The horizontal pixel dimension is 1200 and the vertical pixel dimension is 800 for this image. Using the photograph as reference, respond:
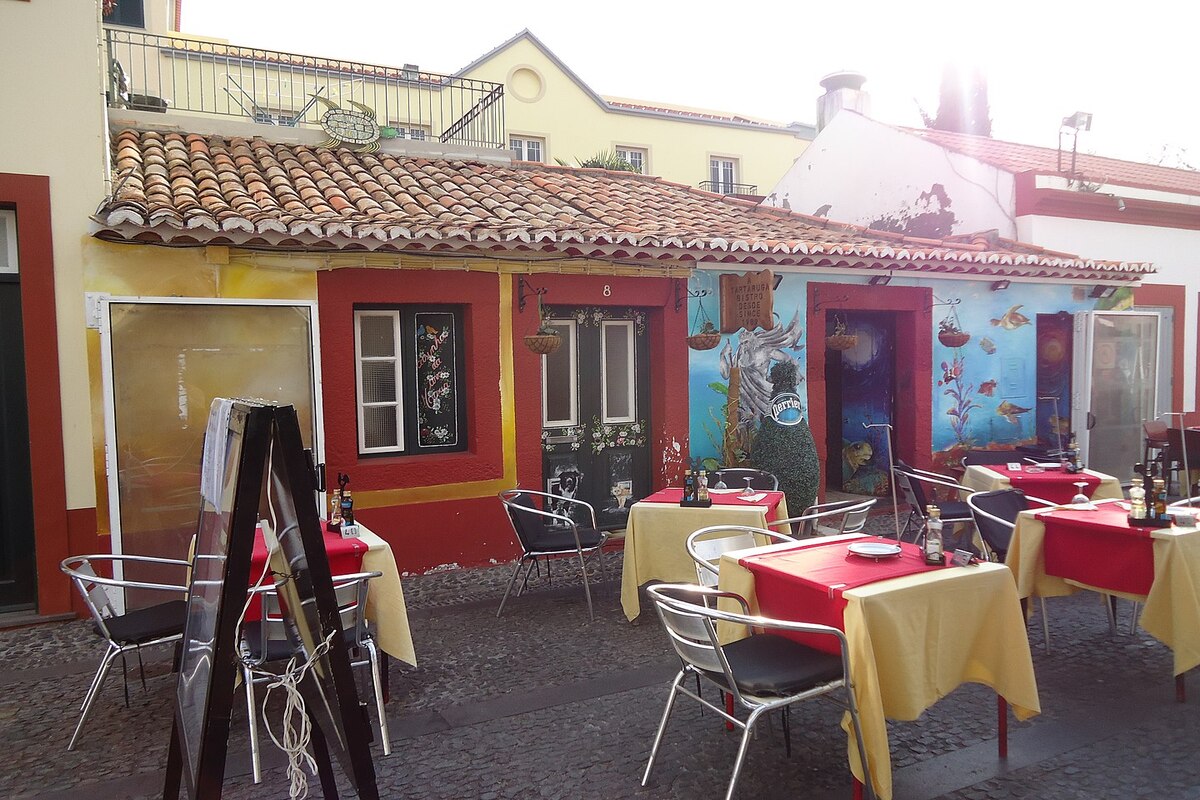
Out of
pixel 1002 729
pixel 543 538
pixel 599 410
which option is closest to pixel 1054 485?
pixel 1002 729

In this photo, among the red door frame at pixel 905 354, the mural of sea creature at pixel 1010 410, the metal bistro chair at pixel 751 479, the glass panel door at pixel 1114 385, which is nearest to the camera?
the metal bistro chair at pixel 751 479

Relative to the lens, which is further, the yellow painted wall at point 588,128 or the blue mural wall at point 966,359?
the yellow painted wall at point 588,128

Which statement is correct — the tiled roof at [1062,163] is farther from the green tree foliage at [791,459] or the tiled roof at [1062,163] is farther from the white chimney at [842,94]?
the green tree foliage at [791,459]

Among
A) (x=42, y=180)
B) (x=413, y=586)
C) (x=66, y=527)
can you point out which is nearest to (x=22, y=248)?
(x=42, y=180)

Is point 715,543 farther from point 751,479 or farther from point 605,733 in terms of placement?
point 751,479

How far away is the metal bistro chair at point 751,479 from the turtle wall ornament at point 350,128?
5.54 meters

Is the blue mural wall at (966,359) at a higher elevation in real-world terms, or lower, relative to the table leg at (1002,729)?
higher

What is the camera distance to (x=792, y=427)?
7.78 m

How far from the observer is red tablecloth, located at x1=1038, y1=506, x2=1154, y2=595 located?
14.0 ft

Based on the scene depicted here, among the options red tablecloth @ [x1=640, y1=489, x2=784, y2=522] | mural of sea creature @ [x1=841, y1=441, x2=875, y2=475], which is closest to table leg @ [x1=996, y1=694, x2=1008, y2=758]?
red tablecloth @ [x1=640, y1=489, x2=784, y2=522]

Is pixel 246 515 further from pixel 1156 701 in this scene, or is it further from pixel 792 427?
pixel 792 427

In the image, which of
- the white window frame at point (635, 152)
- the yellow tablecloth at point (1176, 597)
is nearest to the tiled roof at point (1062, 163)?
the yellow tablecloth at point (1176, 597)

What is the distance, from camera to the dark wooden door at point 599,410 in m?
7.70

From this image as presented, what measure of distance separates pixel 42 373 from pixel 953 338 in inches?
341
